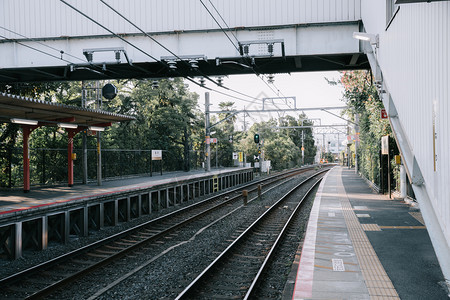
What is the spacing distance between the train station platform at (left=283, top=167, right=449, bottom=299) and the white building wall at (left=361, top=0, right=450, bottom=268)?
4.78ft

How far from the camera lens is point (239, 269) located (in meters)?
8.62

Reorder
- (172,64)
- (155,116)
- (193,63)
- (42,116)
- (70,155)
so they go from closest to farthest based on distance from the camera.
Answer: (172,64), (193,63), (42,116), (70,155), (155,116)

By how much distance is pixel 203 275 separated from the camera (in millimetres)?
7766

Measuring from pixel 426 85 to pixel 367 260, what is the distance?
12.6 feet

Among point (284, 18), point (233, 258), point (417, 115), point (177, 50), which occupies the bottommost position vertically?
point (233, 258)

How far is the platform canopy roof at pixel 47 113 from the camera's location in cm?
1212

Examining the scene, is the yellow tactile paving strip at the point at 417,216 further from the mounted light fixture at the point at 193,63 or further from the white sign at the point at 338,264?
the mounted light fixture at the point at 193,63

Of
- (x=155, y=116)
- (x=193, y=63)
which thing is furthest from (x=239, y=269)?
(x=155, y=116)

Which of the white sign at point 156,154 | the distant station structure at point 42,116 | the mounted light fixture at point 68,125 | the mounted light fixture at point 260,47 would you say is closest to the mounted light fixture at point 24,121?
the distant station structure at point 42,116

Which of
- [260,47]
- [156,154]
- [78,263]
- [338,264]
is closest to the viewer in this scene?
[338,264]

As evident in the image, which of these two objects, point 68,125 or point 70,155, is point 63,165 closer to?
point 70,155

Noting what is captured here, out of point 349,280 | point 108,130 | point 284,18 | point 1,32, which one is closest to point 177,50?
point 284,18

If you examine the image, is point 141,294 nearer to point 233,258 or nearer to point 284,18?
point 233,258

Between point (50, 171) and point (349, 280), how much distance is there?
1765cm
